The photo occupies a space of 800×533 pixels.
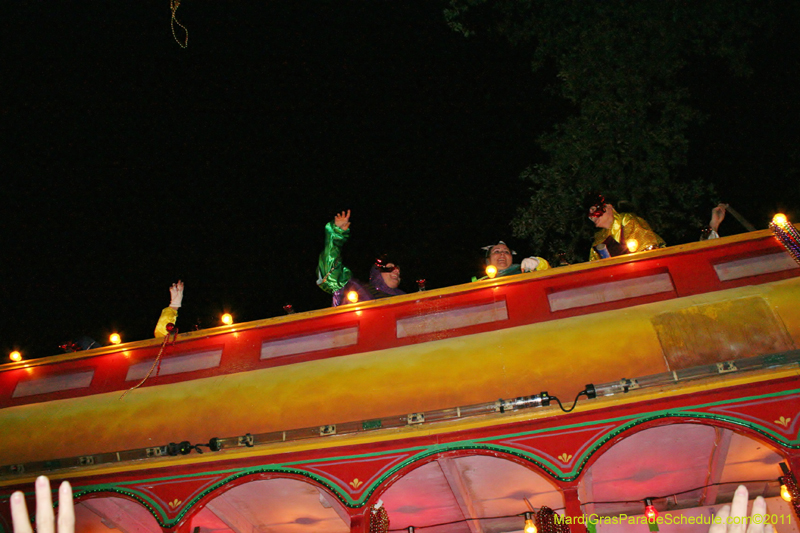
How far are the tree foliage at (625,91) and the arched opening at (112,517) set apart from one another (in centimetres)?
908

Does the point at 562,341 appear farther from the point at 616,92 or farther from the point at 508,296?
the point at 616,92

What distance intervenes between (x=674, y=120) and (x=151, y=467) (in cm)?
1140

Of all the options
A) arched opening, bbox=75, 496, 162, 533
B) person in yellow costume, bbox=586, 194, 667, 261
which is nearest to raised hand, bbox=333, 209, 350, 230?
person in yellow costume, bbox=586, 194, 667, 261

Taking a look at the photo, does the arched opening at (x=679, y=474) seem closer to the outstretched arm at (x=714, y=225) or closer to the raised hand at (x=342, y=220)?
the outstretched arm at (x=714, y=225)

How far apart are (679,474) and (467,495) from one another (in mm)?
2545

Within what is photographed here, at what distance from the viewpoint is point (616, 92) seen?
12.1 meters

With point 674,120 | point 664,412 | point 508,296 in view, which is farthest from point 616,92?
point 664,412

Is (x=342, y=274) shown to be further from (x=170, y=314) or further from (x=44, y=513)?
(x=44, y=513)

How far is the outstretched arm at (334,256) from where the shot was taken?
766cm

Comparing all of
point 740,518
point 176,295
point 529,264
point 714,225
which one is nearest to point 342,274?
point 176,295

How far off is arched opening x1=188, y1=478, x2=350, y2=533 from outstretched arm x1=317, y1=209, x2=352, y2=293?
254 cm

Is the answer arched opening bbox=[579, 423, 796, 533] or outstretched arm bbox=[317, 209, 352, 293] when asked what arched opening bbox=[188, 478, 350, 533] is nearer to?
outstretched arm bbox=[317, 209, 352, 293]

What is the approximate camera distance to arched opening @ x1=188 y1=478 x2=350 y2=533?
6.80m

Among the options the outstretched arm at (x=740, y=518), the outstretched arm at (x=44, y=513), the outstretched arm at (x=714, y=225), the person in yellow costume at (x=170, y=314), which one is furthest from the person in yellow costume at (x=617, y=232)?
the outstretched arm at (x=44, y=513)
